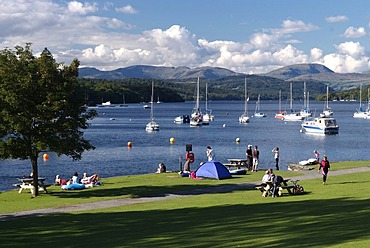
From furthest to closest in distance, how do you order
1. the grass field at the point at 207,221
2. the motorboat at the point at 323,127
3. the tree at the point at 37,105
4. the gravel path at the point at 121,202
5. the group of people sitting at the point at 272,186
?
the motorboat at the point at 323,127 → the tree at the point at 37,105 → the group of people sitting at the point at 272,186 → the gravel path at the point at 121,202 → the grass field at the point at 207,221

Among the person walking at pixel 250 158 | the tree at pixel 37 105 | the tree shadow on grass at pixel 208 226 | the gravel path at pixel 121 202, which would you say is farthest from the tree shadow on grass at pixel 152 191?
the person walking at pixel 250 158

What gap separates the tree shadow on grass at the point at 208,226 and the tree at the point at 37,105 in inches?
319

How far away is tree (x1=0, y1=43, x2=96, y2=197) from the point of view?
31219mm

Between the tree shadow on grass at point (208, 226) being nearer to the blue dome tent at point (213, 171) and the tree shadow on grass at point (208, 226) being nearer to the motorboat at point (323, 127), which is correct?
the blue dome tent at point (213, 171)

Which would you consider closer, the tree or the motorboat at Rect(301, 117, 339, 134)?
the tree

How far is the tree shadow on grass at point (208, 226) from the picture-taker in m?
16.5

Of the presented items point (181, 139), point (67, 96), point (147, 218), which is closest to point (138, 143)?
point (181, 139)

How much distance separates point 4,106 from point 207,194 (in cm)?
1235

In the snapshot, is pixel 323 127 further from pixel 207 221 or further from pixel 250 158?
pixel 207 221

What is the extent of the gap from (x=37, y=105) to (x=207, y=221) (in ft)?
47.9

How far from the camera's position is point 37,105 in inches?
1232

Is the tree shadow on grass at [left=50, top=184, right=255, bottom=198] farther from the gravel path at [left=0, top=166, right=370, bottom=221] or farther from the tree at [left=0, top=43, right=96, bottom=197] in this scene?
the tree at [left=0, top=43, right=96, bottom=197]

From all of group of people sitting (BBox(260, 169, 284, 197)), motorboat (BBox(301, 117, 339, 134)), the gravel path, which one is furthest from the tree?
motorboat (BBox(301, 117, 339, 134))

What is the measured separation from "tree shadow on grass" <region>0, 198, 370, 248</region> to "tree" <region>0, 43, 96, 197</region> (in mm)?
8099
